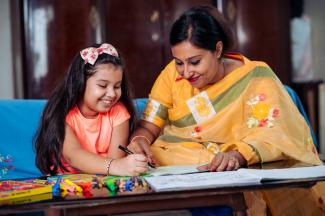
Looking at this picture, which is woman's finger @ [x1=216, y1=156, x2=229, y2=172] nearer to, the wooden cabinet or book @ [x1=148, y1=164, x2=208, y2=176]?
book @ [x1=148, y1=164, x2=208, y2=176]

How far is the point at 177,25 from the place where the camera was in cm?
199

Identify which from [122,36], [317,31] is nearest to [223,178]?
[122,36]

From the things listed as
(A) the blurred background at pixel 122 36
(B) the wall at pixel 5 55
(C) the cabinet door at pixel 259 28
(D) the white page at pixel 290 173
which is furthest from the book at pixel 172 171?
(B) the wall at pixel 5 55

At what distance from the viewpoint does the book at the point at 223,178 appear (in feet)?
4.10

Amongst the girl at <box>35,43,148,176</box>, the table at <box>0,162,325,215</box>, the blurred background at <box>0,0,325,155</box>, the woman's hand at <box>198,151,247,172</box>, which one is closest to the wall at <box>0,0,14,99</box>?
the blurred background at <box>0,0,325,155</box>

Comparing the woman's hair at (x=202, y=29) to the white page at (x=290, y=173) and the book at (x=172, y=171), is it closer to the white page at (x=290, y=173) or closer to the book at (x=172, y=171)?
the book at (x=172, y=171)

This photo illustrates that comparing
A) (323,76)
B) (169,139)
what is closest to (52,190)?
(169,139)

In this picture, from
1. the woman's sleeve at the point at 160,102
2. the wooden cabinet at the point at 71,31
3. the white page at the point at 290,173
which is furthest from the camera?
the wooden cabinet at the point at 71,31

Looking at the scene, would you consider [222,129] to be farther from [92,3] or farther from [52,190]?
Answer: [92,3]

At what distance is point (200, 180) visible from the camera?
132 cm

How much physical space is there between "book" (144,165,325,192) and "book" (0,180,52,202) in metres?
0.27

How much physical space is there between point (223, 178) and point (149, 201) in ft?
0.75

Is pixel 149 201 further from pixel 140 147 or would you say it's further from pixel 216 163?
pixel 140 147

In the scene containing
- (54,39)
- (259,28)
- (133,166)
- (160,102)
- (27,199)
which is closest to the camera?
(27,199)
